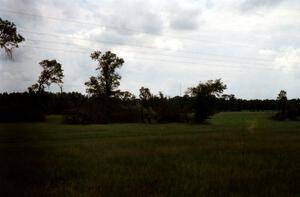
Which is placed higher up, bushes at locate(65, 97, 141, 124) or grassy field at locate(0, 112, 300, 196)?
bushes at locate(65, 97, 141, 124)

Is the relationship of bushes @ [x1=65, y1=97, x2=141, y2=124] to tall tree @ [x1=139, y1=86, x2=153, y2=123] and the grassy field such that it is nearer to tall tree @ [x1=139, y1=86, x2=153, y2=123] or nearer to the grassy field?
tall tree @ [x1=139, y1=86, x2=153, y2=123]

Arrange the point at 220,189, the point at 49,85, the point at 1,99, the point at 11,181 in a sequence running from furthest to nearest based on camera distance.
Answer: the point at 49,85
the point at 1,99
the point at 11,181
the point at 220,189

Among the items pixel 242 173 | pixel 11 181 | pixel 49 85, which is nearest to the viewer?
pixel 11 181

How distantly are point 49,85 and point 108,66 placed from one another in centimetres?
1196

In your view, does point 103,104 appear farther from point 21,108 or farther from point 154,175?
point 154,175

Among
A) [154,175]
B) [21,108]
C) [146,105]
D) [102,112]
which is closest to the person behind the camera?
[154,175]

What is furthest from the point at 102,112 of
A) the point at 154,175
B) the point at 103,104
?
the point at 154,175

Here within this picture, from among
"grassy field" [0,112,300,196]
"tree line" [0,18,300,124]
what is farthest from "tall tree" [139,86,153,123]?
"grassy field" [0,112,300,196]

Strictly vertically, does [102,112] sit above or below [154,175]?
above

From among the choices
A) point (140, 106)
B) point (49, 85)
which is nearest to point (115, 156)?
point (140, 106)

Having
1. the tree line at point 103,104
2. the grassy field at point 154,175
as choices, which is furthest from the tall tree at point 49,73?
the grassy field at point 154,175

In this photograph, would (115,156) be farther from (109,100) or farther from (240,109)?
(240,109)

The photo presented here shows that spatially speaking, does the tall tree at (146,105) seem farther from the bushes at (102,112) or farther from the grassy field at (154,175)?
the grassy field at (154,175)

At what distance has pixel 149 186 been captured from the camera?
13531 mm
